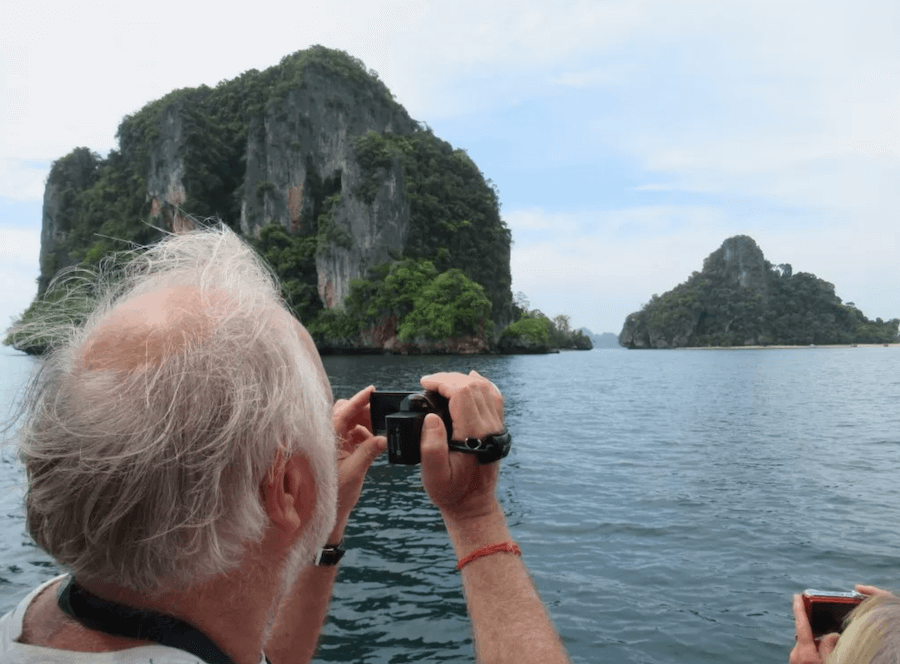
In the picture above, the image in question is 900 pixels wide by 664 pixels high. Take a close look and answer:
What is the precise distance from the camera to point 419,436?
3.92 feet

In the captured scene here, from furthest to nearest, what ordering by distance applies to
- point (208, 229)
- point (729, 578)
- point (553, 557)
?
point (553, 557)
point (729, 578)
point (208, 229)

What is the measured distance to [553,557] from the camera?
7.13 metres

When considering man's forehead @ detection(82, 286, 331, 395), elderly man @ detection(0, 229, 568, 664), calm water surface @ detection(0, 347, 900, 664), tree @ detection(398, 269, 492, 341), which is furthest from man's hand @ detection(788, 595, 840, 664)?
tree @ detection(398, 269, 492, 341)

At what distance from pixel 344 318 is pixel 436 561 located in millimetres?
54994

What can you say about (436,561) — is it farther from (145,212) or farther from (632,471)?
(145,212)

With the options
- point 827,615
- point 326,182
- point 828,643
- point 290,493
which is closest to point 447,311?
point 326,182

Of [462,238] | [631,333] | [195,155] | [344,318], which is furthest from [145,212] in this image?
[631,333]

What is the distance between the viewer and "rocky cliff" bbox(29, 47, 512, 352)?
211 feet

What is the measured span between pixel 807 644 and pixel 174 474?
2.00 metres

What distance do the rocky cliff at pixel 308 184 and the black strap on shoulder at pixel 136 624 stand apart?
2404 inches

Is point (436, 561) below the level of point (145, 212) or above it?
below

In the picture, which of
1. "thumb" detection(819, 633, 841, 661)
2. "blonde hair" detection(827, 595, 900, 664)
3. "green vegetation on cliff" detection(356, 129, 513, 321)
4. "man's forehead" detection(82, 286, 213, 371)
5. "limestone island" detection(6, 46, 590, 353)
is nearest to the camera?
"man's forehead" detection(82, 286, 213, 371)

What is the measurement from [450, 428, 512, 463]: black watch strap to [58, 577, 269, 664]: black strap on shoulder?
509 mm

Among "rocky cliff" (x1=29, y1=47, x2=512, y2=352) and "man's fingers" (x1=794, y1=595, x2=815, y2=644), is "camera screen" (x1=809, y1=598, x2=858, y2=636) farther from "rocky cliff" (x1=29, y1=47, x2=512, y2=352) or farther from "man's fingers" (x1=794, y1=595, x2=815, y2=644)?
"rocky cliff" (x1=29, y1=47, x2=512, y2=352)
